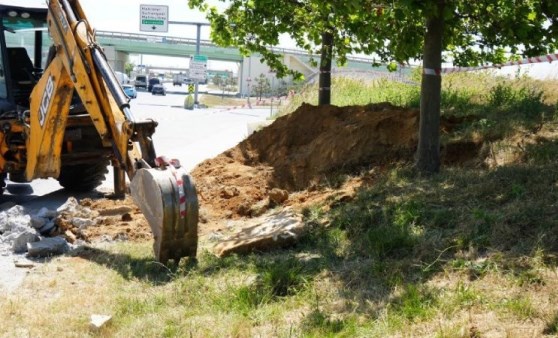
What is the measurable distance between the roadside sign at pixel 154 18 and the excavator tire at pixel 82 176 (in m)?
28.1

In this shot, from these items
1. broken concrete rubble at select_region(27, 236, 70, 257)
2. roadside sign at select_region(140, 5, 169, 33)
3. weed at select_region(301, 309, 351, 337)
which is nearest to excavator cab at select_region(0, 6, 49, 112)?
broken concrete rubble at select_region(27, 236, 70, 257)

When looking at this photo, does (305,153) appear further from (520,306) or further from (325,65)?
(520,306)

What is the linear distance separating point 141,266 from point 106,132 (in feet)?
5.65

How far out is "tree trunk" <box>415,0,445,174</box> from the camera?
8250 millimetres

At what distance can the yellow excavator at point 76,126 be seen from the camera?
6691 mm

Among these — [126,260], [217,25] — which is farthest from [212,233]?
[217,25]

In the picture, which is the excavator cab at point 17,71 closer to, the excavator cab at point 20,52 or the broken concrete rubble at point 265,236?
the excavator cab at point 20,52

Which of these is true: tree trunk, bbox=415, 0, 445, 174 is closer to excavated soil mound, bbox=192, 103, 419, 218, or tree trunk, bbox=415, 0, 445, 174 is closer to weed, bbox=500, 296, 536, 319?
excavated soil mound, bbox=192, 103, 419, 218

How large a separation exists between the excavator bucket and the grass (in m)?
0.19

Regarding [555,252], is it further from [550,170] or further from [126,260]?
[126,260]

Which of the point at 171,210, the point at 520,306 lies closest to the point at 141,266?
the point at 171,210

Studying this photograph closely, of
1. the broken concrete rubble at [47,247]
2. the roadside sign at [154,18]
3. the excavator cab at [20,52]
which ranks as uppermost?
the roadside sign at [154,18]

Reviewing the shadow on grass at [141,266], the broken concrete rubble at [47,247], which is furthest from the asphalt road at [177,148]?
the broken concrete rubble at [47,247]

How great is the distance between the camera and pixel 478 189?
7035mm
